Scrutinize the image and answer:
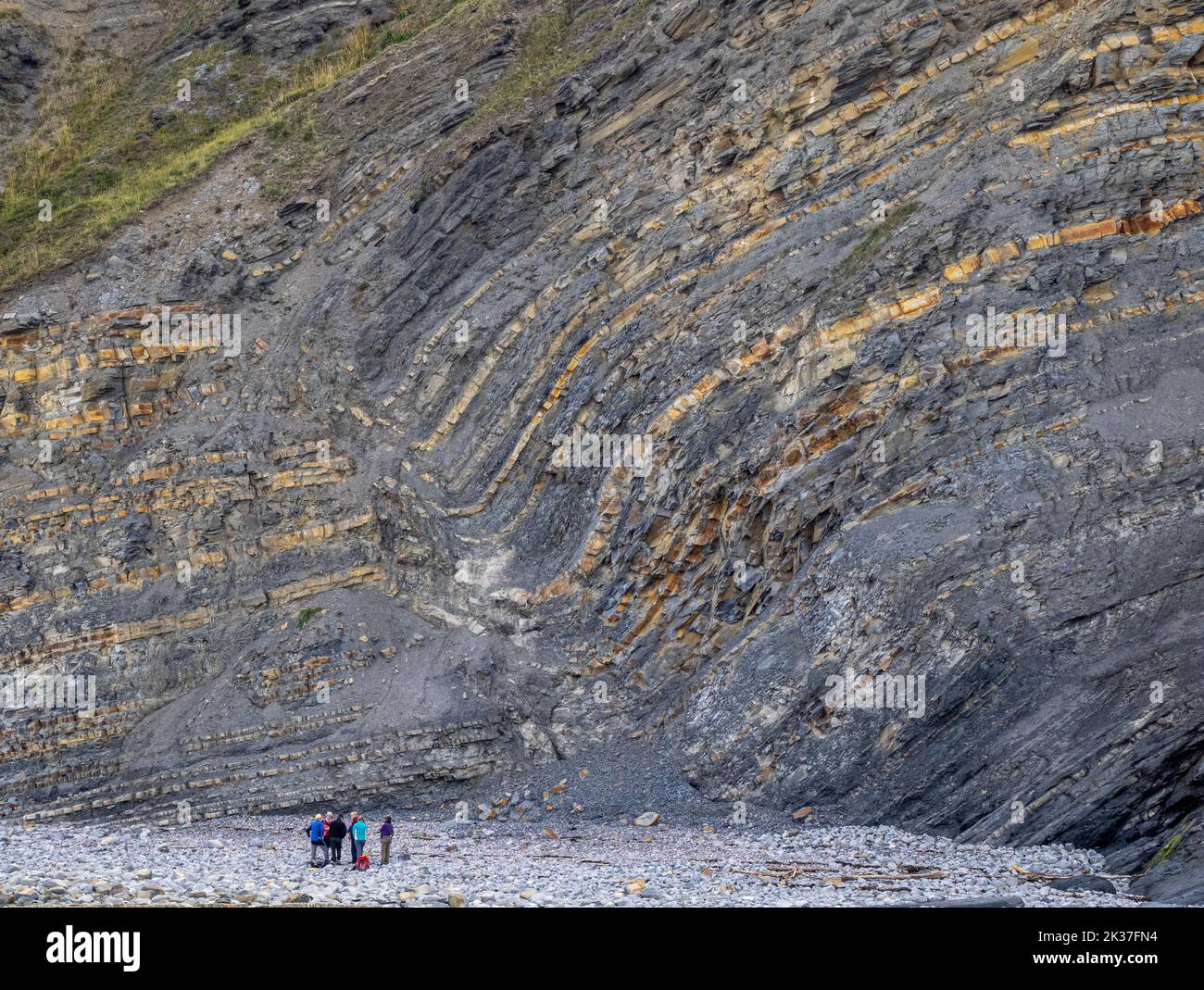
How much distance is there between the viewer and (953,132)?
75.4 ft

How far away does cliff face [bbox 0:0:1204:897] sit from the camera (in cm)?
1875

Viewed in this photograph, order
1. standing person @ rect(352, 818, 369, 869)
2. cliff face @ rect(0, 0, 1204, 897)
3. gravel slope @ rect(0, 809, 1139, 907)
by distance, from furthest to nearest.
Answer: cliff face @ rect(0, 0, 1204, 897) < standing person @ rect(352, 818, 369, 869) < gravel slope @ rect(0, 809, 1139, 907)

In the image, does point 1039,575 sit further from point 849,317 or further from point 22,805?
point 22,805

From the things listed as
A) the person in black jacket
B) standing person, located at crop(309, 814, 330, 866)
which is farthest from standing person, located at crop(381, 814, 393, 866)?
standing person, located at crop(309, 814, 330, 866)

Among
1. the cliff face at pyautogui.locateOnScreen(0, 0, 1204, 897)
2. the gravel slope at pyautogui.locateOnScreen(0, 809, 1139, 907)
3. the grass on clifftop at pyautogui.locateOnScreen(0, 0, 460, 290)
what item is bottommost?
the gravel slope at pyautogui.locateOnScreen(0, 809, 1139, 907)

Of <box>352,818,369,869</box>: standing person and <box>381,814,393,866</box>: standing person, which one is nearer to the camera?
<box>352,818,369,869</box>: standing person

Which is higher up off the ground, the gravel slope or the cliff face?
the cliff face

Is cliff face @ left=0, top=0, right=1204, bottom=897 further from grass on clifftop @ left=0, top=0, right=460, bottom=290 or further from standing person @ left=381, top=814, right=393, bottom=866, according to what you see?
standing person @ left=381, top=814, right=393, bottom=866

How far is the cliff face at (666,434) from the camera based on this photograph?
1875cm

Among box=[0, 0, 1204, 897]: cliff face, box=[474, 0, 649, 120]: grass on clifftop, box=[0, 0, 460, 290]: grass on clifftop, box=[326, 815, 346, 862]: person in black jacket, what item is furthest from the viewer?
box=[0, 0, 460, 290]: grass on clifftop

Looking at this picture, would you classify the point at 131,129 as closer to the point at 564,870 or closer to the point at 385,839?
the point at 385,839

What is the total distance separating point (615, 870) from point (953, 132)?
45.4ft

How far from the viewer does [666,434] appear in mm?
23250

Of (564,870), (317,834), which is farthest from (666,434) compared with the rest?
(317,834)
